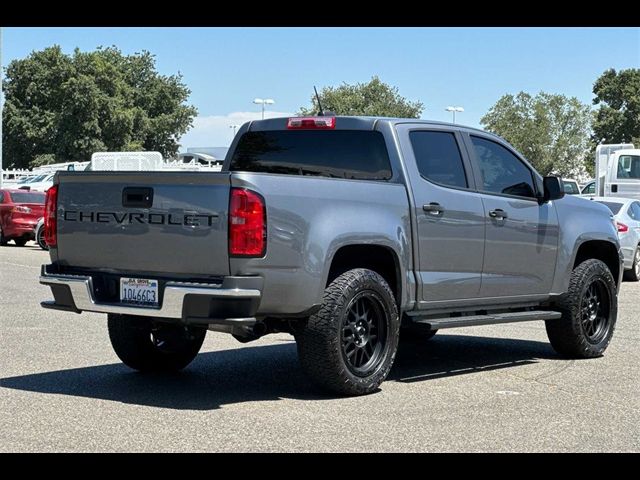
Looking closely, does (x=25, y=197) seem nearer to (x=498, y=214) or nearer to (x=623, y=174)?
(x=623, y=174)

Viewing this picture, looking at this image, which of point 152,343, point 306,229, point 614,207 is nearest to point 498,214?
point 306,229

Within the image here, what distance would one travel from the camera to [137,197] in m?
7.73

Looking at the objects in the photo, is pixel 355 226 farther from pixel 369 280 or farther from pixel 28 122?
pixel 28 122

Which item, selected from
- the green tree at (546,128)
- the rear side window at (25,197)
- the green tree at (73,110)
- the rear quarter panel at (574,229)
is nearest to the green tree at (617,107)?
the green tree at (546,128)

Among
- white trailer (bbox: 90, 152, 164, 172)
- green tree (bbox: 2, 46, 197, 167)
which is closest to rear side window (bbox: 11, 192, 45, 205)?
white trailer (bbox: 90, 152, 164, 172)

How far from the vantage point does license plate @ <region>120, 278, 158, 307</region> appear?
299 inches

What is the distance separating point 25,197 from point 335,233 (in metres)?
24.8

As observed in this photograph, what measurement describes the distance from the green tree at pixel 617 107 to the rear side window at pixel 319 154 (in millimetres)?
71207

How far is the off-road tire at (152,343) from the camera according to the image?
8.79 meters

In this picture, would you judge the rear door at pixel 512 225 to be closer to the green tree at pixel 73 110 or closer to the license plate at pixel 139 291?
the license plate at pixel 139 291

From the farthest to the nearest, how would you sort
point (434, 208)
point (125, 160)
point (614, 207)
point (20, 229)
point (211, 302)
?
point (125, 160) < point (20, 229) < point (614, 207) < point (434, 208) < point (211, 302)

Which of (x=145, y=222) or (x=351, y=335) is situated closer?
(x=145, y=222)

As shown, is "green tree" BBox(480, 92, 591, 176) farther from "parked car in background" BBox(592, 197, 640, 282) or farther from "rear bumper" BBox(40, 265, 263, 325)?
"rear bumper" BBox(40, 265, 263, 325)
